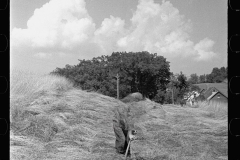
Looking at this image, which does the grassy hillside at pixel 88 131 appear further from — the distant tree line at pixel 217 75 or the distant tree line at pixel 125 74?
the distant tree line at pixel 125 74

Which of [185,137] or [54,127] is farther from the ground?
[54,127]

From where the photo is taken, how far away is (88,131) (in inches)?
274

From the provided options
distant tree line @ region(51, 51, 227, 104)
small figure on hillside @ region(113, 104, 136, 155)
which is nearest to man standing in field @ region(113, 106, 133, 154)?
small figure on hillside @ region(113, 104, 136, 155)

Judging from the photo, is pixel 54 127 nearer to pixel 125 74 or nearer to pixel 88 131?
pixel 88 131

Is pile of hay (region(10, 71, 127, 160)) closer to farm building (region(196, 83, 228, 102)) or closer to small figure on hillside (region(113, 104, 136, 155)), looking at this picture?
small figure on hillside (region(113, 104, 136, 155))

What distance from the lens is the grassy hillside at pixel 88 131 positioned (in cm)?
493

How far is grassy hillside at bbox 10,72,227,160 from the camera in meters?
4.93

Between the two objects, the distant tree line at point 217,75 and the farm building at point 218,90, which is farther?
the distant tree line at point 217,75

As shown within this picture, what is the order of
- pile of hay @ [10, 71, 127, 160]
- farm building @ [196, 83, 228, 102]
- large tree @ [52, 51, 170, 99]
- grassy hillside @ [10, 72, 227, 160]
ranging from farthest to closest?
1. large tree @ [52, 51, 170, 99]
2. grassy hillside @ [10, 72, 227, 160]
3. pile of hay @ [10, 71, 127, 160]
4. farm building @ [196, 83, 228, 102]

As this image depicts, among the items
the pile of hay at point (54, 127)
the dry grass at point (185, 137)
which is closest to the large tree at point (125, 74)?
the dry grass at point (185, 137)

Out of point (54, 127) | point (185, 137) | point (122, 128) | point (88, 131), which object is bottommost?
point (185, 137)

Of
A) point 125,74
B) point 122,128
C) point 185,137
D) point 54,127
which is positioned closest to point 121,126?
point 122,128
